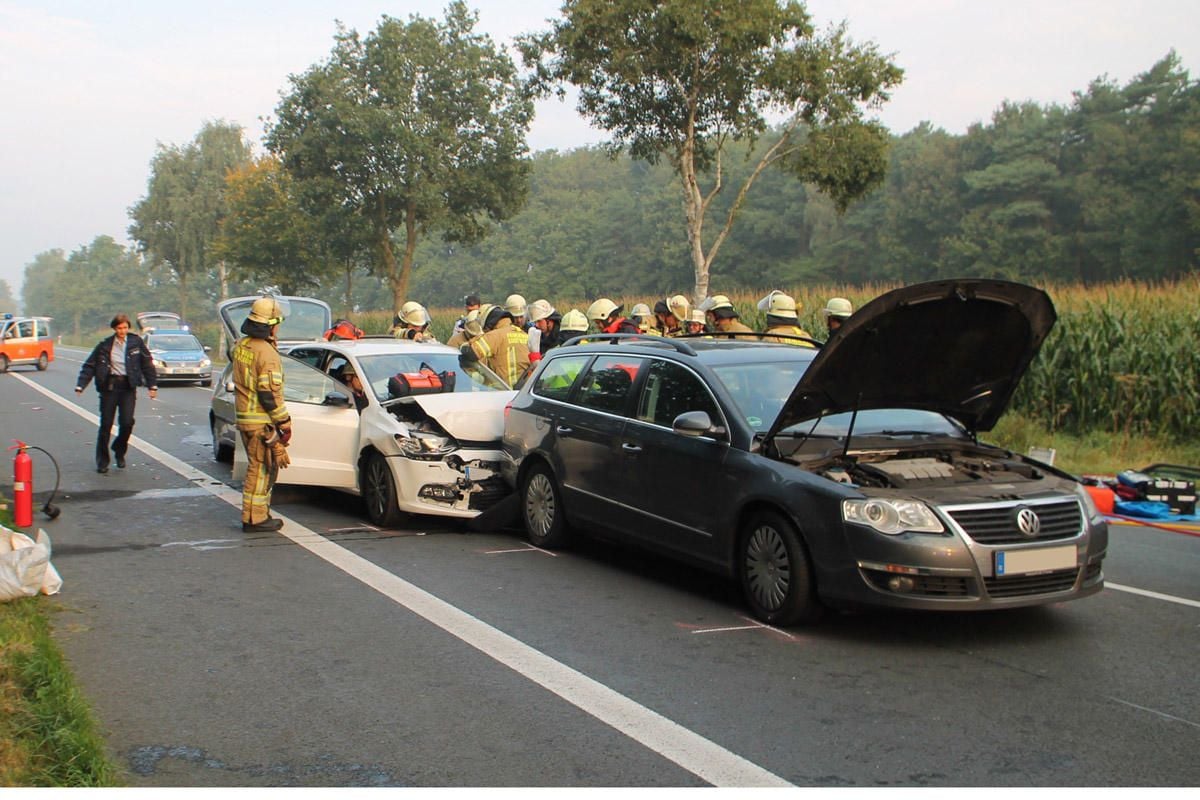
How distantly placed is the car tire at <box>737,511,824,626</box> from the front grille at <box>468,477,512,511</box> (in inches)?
130

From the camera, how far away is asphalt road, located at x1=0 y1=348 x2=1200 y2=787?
14.2 feet

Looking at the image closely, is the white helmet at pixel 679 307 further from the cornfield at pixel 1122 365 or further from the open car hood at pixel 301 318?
the open car hood at pixel 301 318

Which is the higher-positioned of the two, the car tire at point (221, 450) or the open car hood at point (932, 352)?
the open car hood at point (932, 352)

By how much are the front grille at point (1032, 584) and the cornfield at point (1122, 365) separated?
32.7 ft

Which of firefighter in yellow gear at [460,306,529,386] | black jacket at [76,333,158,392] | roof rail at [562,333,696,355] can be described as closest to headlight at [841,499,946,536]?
roof rail at [562,333,696,355]

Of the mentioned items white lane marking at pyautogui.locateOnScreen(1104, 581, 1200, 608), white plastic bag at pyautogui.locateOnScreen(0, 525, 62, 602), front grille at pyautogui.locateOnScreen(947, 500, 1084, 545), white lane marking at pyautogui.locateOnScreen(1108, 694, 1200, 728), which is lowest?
white lane marking at pyautogui.locateOnScreen(1104, 581, 1200, 608)

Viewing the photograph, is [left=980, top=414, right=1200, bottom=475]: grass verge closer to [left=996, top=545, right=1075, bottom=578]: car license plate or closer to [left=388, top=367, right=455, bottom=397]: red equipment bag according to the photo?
[left=388, top=367, right=455, bottom=397]: red equipment bag

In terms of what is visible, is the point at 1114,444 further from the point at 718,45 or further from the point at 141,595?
the point at 718,45

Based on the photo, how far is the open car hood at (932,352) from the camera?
621 cm

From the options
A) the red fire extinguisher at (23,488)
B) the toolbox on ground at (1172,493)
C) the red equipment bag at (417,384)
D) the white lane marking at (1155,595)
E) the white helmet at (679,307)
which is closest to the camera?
the white lane marking at (1155,595)

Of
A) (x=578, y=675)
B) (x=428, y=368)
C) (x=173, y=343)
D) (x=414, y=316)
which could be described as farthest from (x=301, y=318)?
(x=173, y=343)

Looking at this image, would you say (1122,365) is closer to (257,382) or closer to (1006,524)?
(1006,524)

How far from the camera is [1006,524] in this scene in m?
5.92

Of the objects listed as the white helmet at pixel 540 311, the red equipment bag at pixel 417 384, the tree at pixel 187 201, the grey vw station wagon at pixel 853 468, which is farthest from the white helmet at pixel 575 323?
the tree at pixel 187 201
